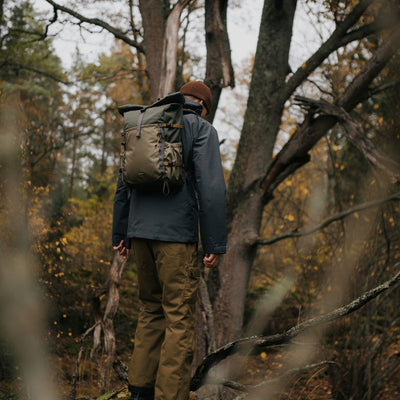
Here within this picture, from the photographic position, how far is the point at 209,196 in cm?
249

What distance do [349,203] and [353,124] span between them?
222cm

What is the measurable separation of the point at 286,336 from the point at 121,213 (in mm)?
1316

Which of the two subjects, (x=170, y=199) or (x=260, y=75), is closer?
(x=170, y=199)

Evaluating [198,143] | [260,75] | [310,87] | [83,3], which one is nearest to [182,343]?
[198,143]

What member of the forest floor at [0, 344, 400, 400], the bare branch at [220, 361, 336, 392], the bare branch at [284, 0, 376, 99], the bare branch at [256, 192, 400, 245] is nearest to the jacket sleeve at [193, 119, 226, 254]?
the bare branch at [220, 361, 336, 392]

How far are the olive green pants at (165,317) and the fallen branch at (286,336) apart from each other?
0.41 metres

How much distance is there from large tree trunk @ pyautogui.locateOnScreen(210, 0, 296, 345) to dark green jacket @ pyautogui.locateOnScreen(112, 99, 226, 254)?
2.41m

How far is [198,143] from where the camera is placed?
8.36 ft

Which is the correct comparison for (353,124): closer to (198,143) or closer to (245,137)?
(245,137)

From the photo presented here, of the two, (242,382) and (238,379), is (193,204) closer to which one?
(238,379)

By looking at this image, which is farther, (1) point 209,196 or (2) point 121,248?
(2) point 121,248

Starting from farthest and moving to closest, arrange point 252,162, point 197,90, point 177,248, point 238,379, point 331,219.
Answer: point 238,379, point 252,162, point 331,219, point 197,90, point 177,248

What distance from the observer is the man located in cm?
244

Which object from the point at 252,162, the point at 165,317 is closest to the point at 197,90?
the point at 165,317
